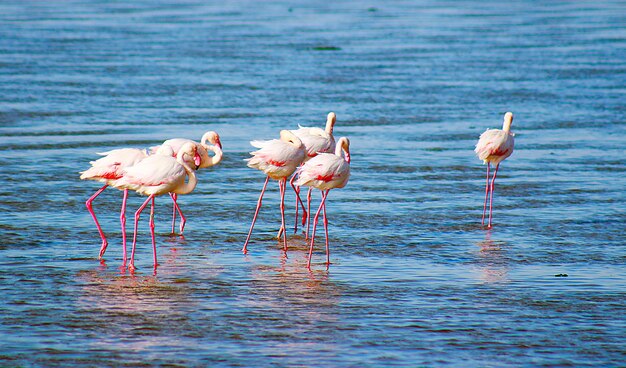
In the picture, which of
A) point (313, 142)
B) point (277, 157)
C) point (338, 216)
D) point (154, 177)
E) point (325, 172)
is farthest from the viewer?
point (338, 216)

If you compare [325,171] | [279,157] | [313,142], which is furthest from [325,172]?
[313,142]

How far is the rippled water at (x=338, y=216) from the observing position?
855 cm

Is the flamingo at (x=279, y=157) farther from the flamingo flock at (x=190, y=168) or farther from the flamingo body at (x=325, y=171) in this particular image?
the flamingo body at (x=325, y=171)

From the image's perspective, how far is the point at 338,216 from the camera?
12.8m

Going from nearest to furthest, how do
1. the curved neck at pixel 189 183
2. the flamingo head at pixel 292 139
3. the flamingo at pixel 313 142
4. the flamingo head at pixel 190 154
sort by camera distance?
the curved neck at pixel 189 183, the flamingo head at pixel 190 154, the flamingo head at pixel 292 139, the flamingo at pixel 313 142

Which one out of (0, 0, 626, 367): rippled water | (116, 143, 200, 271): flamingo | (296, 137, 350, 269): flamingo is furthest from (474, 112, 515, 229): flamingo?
(116, 143, 200, 271): flamingo

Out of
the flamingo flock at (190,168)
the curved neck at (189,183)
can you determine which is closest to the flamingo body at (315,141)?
the flamingo flock at (190,168)

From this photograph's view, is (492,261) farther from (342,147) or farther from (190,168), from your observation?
(190,168)

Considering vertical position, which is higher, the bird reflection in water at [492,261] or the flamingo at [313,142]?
the flamingo at [313,142]

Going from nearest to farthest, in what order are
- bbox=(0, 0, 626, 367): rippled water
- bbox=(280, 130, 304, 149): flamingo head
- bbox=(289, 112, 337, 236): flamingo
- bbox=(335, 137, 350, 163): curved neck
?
bbox=(0, 0, 626, 367): rippled water
bbox=(335, 137, 350, 163): curved neck
bbox=(280, 130, 304, 149): flamingo head
bbox=(289, 112, 337, 236): flamingo

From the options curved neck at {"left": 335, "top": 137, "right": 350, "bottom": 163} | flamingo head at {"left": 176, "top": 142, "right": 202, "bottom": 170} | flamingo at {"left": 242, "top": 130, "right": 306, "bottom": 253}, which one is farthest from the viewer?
flamingo at {"left": 242, "top": 130, "right": 306, "bottom": 253}

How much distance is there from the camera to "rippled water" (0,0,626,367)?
28.1 feet

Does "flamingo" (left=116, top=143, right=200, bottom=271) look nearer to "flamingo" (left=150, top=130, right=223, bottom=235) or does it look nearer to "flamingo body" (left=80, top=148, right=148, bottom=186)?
"flamingo body" (left=80, top=148, right=148, bottom=186)

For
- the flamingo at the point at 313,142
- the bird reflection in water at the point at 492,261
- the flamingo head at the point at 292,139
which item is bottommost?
the bird reflection in water at the point at 492,261
